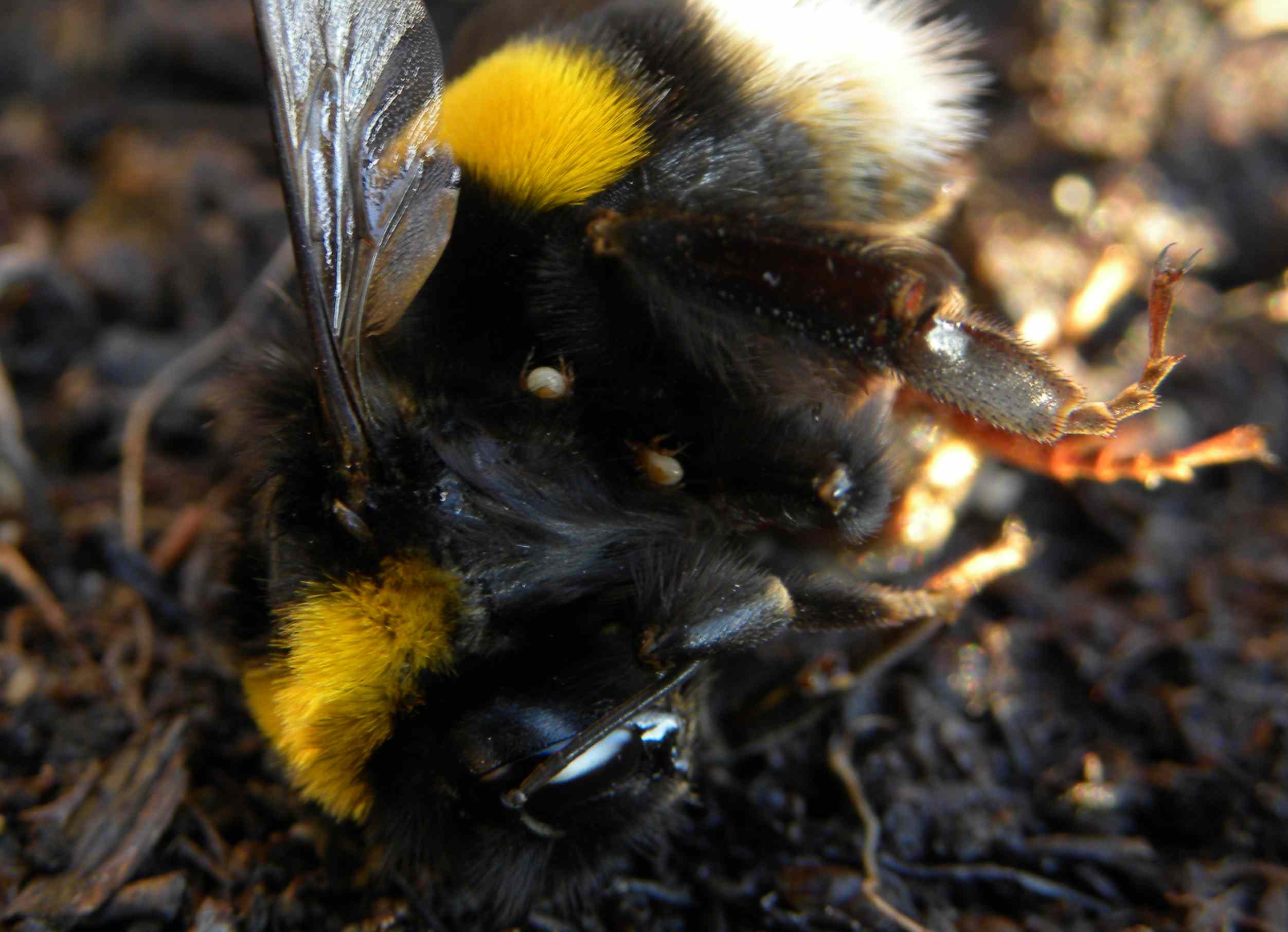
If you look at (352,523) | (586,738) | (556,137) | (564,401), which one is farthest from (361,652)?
(556,137)

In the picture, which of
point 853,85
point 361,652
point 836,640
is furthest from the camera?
point 836,640

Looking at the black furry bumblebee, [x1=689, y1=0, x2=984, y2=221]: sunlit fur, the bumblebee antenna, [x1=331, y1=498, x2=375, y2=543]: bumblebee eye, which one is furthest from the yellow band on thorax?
the bumblebee antenna

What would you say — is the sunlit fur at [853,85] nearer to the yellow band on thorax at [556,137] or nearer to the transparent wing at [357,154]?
the yellow band on thorax at [556,137]

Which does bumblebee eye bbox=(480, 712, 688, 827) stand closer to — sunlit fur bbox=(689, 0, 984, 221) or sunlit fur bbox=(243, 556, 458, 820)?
sunlit fur bbox=(243, 556, 458, 820)

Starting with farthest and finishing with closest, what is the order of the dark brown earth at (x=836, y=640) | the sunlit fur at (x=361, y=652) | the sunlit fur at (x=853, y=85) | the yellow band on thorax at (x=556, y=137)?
1. the dark brown earth at (x=836, y=640)
2. the sunlit fur at (x=853, y=85)
3. the yellow band on thorax at (x=556, y=137)
4. the sunlit fur at (x=361, y=652)

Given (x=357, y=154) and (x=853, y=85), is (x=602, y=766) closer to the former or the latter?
(x=357, y=154)

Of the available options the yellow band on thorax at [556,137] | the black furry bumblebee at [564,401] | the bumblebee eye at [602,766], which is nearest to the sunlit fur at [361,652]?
the black furry bumblebee at [564,401]

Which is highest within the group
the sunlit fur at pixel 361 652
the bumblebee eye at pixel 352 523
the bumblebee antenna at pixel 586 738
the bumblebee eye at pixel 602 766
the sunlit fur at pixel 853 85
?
the sunlit fur at pixel 853 85
